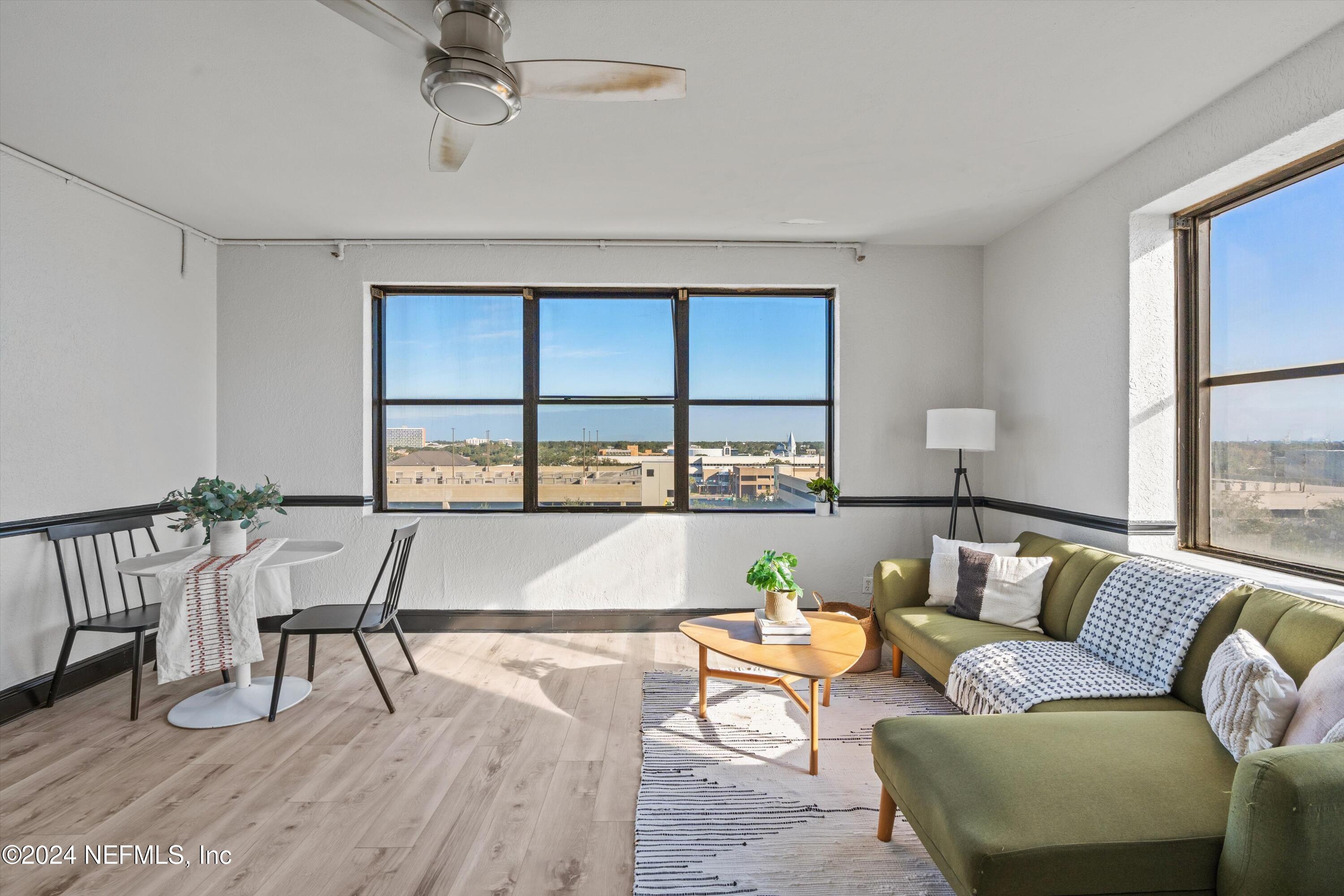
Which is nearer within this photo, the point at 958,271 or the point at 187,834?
the point at 187,834

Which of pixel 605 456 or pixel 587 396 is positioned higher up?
pixel 587 396

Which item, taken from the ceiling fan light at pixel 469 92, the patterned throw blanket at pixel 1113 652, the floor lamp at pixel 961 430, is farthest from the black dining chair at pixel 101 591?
the floor lamp at pixel 961 430

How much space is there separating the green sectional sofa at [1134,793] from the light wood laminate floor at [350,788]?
1.03 m

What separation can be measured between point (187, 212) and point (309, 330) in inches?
36.3

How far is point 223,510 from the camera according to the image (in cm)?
310

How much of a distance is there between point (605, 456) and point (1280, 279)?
12.1 ft

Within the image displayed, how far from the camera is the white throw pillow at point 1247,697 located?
5.63 ft

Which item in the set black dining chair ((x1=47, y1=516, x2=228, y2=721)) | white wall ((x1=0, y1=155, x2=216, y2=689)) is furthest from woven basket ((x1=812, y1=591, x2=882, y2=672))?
white wall ((x1=0, y1=155, x2=216, y2=689))

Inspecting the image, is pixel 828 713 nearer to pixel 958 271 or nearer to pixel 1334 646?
→ pixel 1334 646

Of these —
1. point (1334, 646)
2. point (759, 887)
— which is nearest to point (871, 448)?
point (1334, 646)

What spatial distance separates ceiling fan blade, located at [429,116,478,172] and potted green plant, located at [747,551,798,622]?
7.08 feet

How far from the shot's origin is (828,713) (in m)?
3.12

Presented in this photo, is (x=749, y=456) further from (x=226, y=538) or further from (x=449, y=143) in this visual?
(x=226, y=538)

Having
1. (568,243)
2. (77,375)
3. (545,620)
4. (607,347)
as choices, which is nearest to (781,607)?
(545,620)
